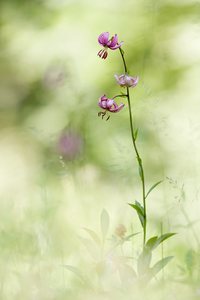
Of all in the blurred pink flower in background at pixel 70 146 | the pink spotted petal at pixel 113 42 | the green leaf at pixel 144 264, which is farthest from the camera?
the blurred pink flower in background at pixel 70 146

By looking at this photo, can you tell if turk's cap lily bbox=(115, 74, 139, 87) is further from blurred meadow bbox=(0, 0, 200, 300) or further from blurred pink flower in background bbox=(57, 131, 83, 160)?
blurred pink flower in background bbox=(57, 131, 83, 160)

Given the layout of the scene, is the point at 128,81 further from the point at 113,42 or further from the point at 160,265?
the point at 160,265

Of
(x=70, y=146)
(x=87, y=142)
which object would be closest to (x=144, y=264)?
(x=70, y=146)

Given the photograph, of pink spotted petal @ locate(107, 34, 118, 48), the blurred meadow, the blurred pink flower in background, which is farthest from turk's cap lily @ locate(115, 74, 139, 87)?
the blurred pink flower in background

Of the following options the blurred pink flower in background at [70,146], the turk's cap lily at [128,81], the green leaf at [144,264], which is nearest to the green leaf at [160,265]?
the green leaf at [144,264]

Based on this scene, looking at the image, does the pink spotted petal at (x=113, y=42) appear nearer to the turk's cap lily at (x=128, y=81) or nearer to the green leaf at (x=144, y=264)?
the turk's cap lily at (x=128, y=81)

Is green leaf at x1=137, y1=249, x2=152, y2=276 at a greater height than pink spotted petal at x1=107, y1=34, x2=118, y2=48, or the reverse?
pink spotted petal at x1=107, y1=34, x2=118, y2=48

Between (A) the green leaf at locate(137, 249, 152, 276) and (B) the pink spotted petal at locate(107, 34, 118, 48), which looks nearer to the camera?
(A) the green leaf at locate(137, 249, 152, 276)

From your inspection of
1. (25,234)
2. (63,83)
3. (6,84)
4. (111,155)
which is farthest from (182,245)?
(6,84)
